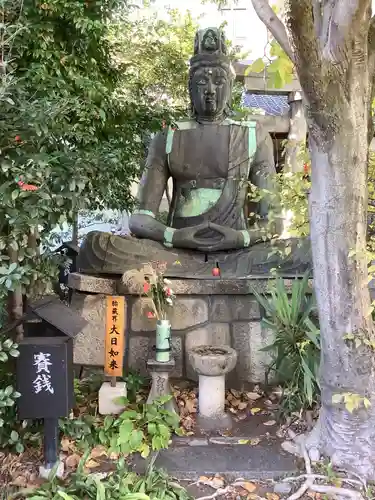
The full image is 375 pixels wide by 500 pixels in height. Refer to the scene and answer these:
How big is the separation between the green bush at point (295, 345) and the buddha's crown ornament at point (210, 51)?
213 centimetres

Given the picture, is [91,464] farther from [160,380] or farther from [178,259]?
[178,259]

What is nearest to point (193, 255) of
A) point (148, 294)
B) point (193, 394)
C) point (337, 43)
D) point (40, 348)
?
point (148, 294)

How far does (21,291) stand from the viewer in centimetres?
272

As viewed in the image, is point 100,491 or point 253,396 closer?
point 100,491

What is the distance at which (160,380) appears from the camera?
3162 mm

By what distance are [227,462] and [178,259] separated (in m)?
1.70

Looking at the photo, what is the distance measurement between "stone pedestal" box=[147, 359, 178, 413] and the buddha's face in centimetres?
233

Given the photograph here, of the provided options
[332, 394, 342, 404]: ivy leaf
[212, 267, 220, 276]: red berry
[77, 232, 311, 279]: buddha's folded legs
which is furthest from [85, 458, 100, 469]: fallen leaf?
[212, 267, 220, 276]: red berry

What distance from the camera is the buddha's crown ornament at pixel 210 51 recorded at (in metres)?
4.34

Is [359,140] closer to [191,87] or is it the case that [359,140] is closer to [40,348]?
[40,348]

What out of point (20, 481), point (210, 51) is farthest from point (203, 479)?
point (210, 51)

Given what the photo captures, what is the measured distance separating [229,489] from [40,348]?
3.83 feet

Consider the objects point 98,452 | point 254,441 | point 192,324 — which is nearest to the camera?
point 98,452

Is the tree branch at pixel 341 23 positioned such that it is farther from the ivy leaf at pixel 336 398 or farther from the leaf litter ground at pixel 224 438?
the leaf litter ground at pixel 224 438
